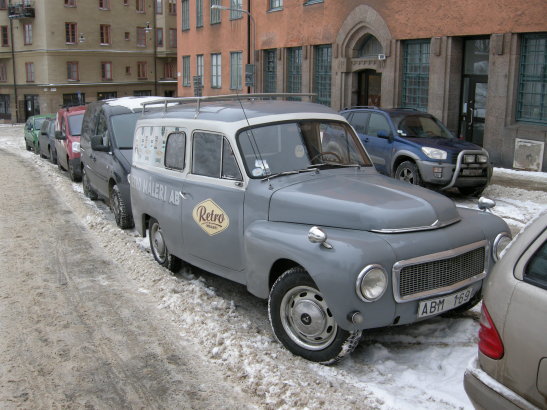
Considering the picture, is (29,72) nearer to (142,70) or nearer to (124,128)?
(142,70)

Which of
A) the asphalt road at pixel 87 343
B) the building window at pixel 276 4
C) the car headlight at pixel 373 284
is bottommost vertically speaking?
the asphalt road at pixel 87 343

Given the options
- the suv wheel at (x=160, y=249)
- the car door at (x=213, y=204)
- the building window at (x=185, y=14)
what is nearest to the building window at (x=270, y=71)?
the building window at (x=185, y=14)

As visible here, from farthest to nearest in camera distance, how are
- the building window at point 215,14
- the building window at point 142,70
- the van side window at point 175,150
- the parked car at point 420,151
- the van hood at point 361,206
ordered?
the building window at point 142,70 < the building window at point 215,14 < the parked car at point 420,151 < the van side window at point 175,150 < the van hood at point 361,206

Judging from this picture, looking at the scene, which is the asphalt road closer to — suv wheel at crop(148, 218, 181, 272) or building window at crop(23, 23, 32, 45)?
suv wheel at crop(148, 218, 181, 272)

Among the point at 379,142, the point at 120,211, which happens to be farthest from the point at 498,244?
the point at 379,142

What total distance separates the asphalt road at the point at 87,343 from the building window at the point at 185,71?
101 ft

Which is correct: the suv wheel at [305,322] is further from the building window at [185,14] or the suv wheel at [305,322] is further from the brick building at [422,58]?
the building window at [185,14]

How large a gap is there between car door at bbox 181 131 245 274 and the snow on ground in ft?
1.68

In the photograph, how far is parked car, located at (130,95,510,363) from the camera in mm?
4609

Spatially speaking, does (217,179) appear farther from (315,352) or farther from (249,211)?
(315,352)

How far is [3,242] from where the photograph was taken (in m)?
9.50

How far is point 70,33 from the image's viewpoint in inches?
2174

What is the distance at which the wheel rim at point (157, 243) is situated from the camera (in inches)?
298

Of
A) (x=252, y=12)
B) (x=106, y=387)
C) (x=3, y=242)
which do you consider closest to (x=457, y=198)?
(x=3, y=242)
